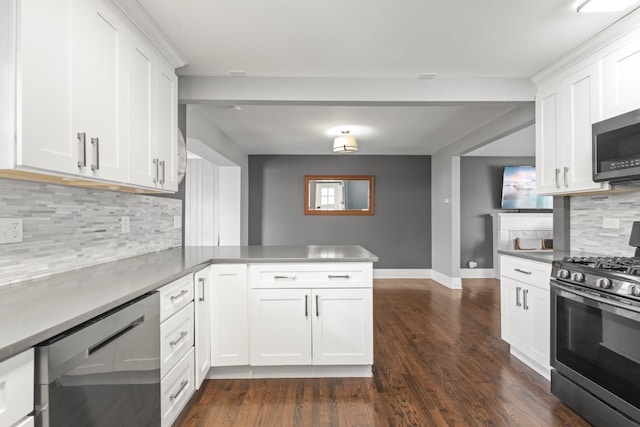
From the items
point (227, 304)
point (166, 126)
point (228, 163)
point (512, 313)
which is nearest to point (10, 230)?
point (166, 126)

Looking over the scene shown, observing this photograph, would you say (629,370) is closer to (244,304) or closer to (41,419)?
(244,304)

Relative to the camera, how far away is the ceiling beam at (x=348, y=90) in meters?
2.96

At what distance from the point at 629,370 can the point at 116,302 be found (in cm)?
234

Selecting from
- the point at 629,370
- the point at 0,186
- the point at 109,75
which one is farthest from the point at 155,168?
the point at 629,370

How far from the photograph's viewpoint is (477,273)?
668 cm

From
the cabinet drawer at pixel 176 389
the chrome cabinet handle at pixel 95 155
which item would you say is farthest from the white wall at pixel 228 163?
→ the cabinet drawer at pixel 176 389

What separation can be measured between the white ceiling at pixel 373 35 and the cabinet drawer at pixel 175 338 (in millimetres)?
1722

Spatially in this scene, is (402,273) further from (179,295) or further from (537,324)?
(179,295)

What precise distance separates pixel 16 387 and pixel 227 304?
5.54 feet

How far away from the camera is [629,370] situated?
1757 mm

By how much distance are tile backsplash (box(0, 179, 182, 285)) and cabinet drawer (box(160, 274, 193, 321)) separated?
0.50 metres

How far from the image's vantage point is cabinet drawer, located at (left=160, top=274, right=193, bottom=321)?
1757 mm

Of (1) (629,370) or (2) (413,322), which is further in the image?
(2) (413,322)

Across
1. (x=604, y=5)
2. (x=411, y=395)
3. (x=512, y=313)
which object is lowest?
(x=411, y=395)
